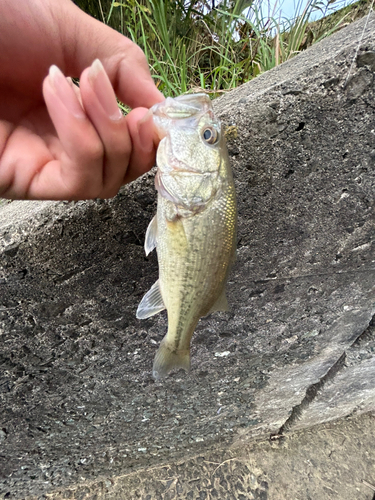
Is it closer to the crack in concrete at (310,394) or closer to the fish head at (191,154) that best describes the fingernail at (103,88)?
the fish head at (191,154)

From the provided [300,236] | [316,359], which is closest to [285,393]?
[316,359]

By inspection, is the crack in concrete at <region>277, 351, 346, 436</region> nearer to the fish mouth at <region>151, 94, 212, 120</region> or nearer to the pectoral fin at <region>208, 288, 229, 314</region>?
the pectoral fin at <region>208, 288, 229, 314</region>

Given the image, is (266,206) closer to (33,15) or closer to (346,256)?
(346,256)

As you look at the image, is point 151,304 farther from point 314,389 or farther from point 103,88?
point 314,389

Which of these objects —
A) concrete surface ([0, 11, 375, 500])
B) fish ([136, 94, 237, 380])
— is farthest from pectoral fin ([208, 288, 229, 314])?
concrete surface ([0, 11, 375, 500])

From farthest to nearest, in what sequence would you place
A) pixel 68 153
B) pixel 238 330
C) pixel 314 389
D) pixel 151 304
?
pixel 314 389
pixel 238 330
pixel 151 304
pixel 68 153

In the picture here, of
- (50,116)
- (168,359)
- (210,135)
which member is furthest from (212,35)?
(168,359)
